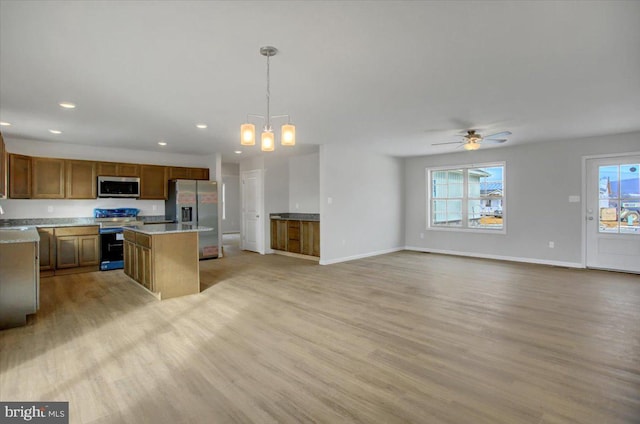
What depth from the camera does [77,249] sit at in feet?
19.0

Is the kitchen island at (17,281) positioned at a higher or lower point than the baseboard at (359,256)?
higher

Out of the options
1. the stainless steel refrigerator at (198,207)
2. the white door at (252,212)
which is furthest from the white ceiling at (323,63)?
the white door at (252,212)

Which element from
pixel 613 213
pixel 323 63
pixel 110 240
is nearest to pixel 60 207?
pixel 110 240

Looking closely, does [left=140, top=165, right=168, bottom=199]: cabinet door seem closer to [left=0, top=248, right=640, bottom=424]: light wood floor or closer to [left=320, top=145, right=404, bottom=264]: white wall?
[left=0, top=248, right=640, bottom=424]: light wood floor

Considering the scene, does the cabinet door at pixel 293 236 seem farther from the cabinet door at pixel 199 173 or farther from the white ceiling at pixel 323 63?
the white ceiling at pixel 323 63

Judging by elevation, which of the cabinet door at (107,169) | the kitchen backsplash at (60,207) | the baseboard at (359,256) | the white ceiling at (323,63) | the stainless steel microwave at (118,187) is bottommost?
the baseboard at (359,256)

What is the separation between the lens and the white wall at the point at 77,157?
5.76 metres

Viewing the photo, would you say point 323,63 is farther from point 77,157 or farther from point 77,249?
point 77,157

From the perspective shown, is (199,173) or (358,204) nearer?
(358,204)

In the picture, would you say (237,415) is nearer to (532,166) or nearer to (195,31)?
(195,31)

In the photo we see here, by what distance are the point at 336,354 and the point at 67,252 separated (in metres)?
5.40

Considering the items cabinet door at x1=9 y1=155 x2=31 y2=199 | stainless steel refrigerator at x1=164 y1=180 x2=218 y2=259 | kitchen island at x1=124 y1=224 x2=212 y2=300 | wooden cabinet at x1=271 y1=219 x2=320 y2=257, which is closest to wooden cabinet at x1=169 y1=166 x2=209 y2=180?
stainless steel refrigerator at x1=164 y1=180 x2=218 y2=259

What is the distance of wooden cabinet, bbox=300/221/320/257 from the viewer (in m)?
6.99

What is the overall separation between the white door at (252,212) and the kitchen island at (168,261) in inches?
137
